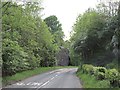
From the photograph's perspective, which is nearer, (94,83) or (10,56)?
(94,83)

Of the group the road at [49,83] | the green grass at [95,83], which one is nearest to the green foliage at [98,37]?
the road at [49,83]

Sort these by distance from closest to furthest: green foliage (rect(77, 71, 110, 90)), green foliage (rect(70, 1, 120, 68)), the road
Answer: green foliage (rect(77, 71, 110, 90)) → the road → green foliage (rect(70, 1, 120, 68))

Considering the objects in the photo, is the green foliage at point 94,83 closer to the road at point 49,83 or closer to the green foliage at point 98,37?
the road at point 49,83

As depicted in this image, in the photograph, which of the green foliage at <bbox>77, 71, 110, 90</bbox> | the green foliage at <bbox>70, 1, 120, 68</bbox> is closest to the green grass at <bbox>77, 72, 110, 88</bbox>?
the green foliage at <bbox>77, 71, 110, 90</bbox>

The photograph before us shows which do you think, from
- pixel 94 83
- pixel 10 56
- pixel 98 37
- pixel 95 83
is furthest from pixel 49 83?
pixel 98 37

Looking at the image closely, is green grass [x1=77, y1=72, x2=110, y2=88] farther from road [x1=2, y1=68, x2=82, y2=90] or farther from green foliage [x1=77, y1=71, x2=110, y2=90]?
road [x1=2, y1=68, x2=82, y2=90]

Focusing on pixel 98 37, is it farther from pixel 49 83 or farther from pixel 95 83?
pixel 95 83

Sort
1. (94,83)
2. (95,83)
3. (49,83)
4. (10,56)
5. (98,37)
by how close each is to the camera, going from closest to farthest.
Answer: (95,83), (94,83), (10,56), (49,83), (98,37)

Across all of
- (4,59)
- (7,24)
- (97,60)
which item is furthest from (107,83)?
(97,60)

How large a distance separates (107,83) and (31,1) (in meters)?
13.3

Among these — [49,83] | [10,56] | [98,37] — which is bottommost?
[49,83]

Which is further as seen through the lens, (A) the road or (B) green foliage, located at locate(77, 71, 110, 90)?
(A) the road

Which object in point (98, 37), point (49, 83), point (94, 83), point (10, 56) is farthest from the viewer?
→ point (98, 37)

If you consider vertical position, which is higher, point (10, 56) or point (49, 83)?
point (10, 56)
